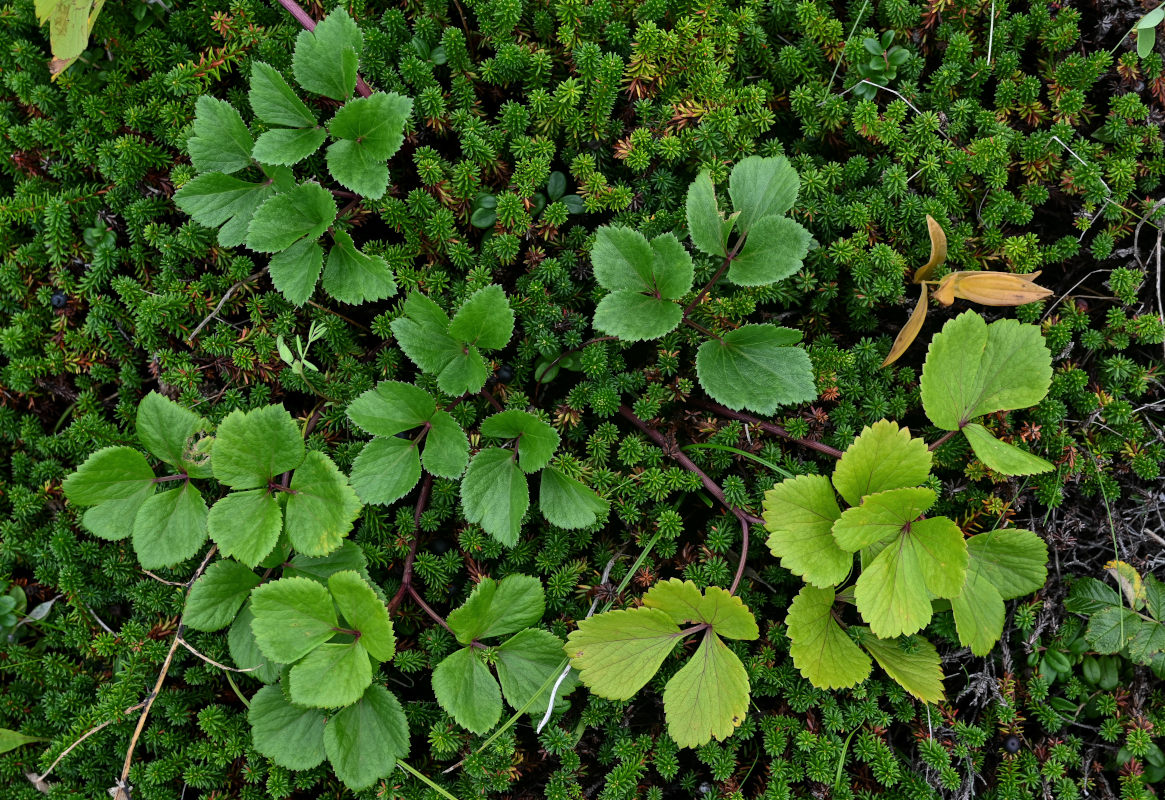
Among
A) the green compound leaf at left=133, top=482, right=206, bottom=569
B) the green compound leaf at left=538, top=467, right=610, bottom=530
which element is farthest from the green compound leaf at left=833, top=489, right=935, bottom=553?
the green compound leaf at left=133, top=482, right=206, bottom=569

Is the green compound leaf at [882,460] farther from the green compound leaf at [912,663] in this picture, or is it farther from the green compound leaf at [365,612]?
the green compound leaf at [365,612]

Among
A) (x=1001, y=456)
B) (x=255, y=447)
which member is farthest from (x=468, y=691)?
(x=1001, y=456)

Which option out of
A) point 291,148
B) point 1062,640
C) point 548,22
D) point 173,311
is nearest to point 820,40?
point 548,22

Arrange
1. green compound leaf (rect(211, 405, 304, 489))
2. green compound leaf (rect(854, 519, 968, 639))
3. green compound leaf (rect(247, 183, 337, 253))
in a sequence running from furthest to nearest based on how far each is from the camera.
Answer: green compound leaf (rect(247, 183, 337, 253)) → green compound leaf (rect(211, 405, 304, 489)) → green compound leaf (rect(854, 519, 968, 639))

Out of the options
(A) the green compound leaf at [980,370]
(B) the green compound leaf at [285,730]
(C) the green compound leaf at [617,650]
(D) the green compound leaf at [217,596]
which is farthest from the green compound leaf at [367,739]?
(A) the green compound leaf at [980,370]

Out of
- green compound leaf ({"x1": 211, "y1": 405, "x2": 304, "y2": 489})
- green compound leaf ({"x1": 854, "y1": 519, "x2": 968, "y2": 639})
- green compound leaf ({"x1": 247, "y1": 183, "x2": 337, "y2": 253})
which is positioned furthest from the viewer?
green compound leaf ({"x1": 247, "y1": 183, "x2": 337, "y2": 253})

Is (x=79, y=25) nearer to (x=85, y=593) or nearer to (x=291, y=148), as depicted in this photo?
(x=291, y=148)

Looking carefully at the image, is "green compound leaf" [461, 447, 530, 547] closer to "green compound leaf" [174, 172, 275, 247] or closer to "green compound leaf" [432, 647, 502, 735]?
"green compound leaf" [432, 647, 502, 735]
